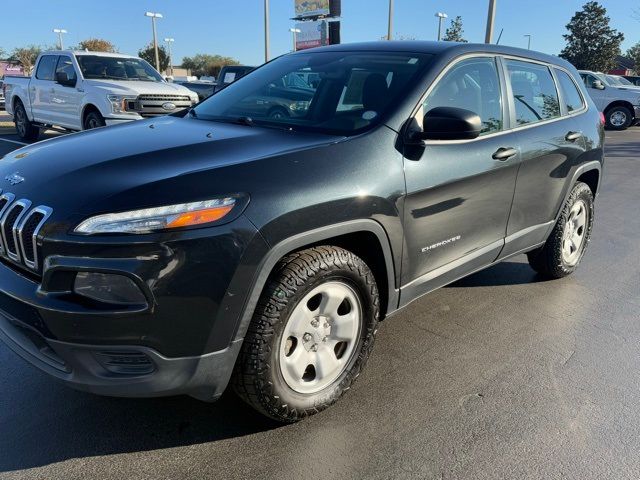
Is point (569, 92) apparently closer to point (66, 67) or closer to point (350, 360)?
point (350, 360)

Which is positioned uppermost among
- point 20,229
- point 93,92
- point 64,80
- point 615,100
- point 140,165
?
point 140,165

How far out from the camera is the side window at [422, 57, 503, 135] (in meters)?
3.06

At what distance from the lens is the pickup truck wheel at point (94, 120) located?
31.8 feet

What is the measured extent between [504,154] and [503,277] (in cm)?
156

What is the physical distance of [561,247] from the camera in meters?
4.31

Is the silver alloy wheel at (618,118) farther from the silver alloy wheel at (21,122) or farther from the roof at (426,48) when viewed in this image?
the silver alloy wheel at (21,122)

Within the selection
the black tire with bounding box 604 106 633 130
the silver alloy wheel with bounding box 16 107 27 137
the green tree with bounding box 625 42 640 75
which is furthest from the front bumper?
the green tree with bounding box 625 42 640 75

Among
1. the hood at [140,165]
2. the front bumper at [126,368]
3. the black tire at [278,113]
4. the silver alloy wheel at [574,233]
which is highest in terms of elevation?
the black tire at [278,113]

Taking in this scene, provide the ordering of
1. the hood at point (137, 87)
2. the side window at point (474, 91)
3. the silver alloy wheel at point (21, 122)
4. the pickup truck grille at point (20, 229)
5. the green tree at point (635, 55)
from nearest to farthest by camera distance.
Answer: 1. the pickup truck grille at point (20, 229)
2. the side window at point (474, 91)
3. the hood at point (137, 87)
4. the silver alloy wheel at point (21, 122)
5. the green tree at point (635, 55)

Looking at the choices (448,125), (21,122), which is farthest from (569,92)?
(21,122)

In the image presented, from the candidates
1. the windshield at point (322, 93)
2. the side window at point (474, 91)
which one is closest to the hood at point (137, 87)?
the windshield at point (322, 93)

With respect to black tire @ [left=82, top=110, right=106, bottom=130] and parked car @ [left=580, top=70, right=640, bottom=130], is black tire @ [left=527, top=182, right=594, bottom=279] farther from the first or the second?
parked car @ [left=580, top=70, right=640, bottom=130]

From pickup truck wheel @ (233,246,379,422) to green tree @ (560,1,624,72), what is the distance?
181ft

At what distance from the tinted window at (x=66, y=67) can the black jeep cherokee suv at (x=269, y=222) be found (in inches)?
311
